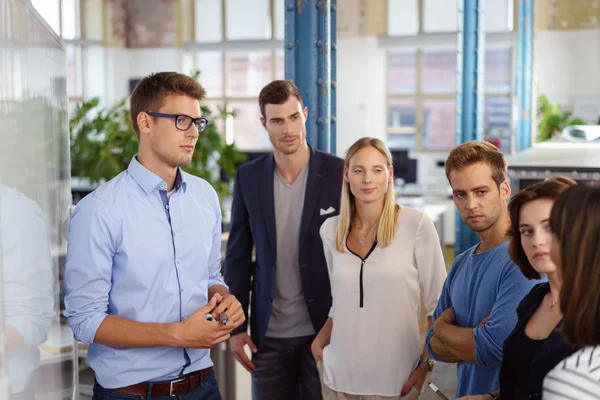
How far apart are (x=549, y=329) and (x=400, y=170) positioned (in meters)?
9.62

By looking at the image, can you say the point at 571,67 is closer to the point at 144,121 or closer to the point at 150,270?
the point at 144,121

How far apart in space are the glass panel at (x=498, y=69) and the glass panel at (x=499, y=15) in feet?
1.38

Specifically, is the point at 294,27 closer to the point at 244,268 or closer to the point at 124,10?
the point at 244,268

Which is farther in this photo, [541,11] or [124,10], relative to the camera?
[124,10]

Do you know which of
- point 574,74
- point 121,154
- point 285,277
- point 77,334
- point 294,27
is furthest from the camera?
point 574,74

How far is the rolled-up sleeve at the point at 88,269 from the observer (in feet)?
6.55

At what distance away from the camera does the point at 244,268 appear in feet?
10.4

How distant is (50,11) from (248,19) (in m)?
12.3

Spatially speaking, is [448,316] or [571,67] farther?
[571,67]

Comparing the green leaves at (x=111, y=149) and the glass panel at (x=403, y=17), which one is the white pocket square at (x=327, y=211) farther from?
the glass panel at (x=403, y=17)

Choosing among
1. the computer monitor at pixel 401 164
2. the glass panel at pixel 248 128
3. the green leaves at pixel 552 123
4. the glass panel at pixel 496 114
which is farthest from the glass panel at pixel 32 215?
the glass panel at pixel 248 128

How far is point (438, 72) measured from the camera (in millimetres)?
13188

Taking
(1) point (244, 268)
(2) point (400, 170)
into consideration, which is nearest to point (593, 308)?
(1) point (244, 268)

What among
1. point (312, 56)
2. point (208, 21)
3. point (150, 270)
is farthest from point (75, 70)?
point (150, 270)
